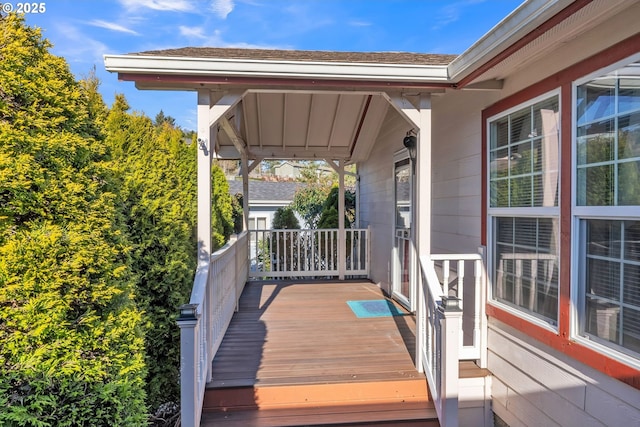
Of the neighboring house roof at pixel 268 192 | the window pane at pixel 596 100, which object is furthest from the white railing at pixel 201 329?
the neighboring house roof at pixel 268 192

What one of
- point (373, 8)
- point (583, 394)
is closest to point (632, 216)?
point (583, 394)

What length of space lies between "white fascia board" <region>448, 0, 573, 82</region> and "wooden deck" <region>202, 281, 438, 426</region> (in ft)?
8.01

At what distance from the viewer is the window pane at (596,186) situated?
201 cm

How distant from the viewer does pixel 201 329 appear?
265 cm

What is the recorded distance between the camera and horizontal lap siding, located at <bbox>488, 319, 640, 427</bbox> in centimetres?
196

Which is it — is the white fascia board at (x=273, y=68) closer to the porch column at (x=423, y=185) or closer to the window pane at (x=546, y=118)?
the porch column at (x=423, y=185)

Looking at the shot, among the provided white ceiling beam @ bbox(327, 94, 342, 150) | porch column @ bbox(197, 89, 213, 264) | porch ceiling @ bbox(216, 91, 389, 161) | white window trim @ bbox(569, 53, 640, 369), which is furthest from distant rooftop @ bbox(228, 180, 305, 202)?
white window trim @ bbox(569, 53, 640, 369)

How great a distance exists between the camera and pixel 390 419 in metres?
2.63

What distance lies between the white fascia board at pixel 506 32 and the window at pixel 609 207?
487mm

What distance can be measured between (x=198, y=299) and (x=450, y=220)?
8.98 feet

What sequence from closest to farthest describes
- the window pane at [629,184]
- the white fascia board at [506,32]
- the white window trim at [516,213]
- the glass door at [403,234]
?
the window pane at [629,184] → the white fascia board at [506,32] → the white window trim at [516,213] → the glass door at [403,234]

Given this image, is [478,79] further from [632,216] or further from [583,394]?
[583,394]

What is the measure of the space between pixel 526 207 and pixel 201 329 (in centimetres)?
261

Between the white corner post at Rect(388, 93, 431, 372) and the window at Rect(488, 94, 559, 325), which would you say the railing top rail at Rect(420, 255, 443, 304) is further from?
the window at Rect(488, 94, 559, 325)
